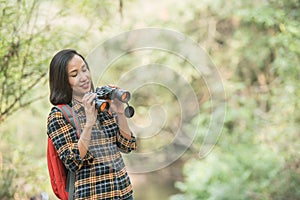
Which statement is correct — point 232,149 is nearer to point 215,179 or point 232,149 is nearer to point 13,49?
point 215,179

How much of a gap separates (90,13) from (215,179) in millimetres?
2276

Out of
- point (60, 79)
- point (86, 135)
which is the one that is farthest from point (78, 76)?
point (86, 135)

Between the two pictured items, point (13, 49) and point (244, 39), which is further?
point (244, 39)

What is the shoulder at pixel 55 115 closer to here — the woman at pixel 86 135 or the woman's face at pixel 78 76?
the woman at pixel 86 135

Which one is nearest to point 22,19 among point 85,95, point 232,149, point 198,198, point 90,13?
point 90,13

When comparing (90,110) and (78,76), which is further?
(78,76)

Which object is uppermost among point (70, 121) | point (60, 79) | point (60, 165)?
point (60, 79)

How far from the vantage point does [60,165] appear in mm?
1560

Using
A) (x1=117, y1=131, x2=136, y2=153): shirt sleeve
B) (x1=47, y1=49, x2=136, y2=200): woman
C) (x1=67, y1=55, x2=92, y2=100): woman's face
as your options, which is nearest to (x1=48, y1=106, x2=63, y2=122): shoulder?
(x1=47, y1=49, x2=136, y2=200): woman

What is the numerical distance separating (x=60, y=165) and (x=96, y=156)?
12 cm

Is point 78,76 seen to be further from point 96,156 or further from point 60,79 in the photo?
point 96,156

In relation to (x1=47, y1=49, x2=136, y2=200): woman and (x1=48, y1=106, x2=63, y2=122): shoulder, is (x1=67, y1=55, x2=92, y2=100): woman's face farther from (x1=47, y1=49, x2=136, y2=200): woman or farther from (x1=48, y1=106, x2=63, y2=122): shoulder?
(x1=48, y1=106, x2=63, y2=122): shoulder

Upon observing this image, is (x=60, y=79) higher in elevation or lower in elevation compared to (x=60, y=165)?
higher

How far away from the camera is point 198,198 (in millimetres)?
4969
